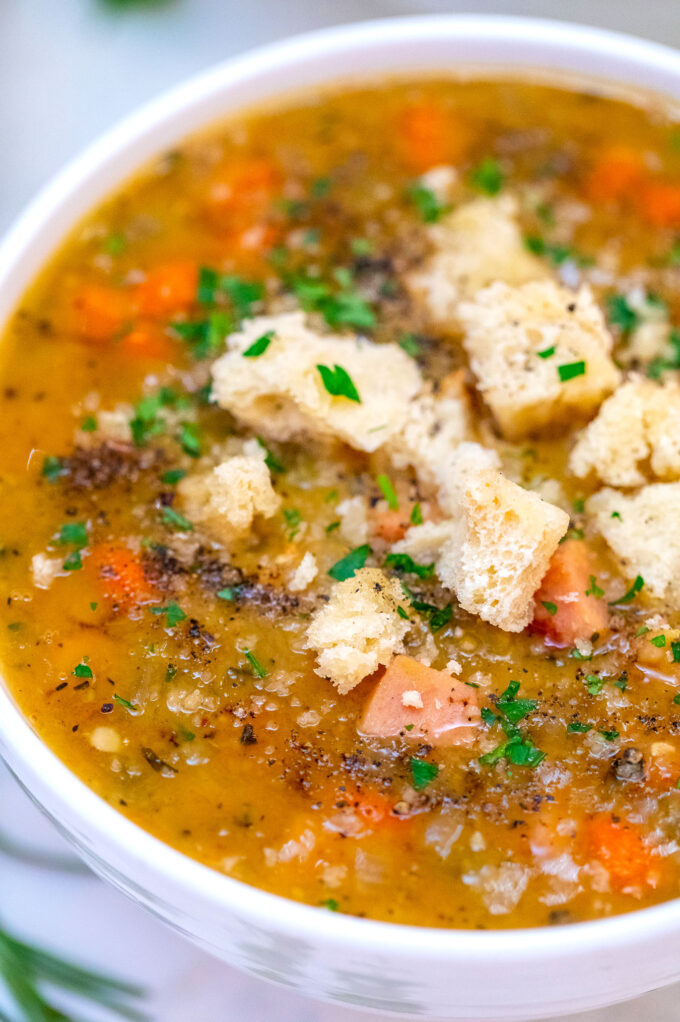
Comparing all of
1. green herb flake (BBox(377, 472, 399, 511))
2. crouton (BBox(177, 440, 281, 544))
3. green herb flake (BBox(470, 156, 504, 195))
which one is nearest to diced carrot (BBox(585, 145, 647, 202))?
green herb flake (BBox(470, 156, 504, 195))

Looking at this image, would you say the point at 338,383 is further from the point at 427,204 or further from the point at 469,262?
the point at 427,204

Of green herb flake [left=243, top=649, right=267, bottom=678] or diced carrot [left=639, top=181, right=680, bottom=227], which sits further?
diced carrot [left=639, top=181, right=680, bottom=227]

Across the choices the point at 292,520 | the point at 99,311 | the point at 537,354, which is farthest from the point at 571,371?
the point at 99,311

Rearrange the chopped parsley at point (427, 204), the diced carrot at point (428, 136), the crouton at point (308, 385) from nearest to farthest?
the crouton at point (308, 385) → the chopped parsley at point (427, 204) → the diced carrot at point (428, 136)

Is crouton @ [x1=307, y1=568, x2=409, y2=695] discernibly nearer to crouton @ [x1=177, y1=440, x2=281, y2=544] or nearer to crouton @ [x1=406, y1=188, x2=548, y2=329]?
crouton @ [x1=177, y1=440, x2=281, y2=544]

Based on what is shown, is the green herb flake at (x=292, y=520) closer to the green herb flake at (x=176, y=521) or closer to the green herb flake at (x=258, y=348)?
the green herb flake at (x=176, y=521)

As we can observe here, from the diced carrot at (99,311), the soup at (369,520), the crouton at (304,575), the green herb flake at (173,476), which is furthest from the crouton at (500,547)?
the diced carrot at (99,311)
